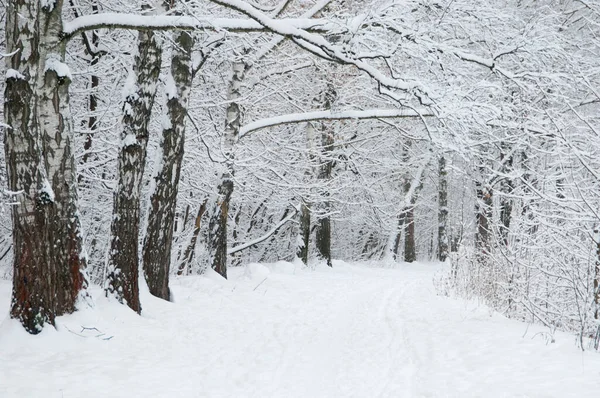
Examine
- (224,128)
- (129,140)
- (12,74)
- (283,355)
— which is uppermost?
(224,128)

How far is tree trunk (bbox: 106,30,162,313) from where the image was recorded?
695 cm

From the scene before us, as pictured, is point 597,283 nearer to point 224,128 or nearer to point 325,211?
point 224,128

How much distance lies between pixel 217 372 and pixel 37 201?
8.31ft

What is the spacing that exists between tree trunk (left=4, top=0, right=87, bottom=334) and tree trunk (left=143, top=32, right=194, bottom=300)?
232 centimetres

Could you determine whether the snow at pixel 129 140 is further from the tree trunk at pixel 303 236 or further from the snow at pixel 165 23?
the tree trunk at pixel 303 236

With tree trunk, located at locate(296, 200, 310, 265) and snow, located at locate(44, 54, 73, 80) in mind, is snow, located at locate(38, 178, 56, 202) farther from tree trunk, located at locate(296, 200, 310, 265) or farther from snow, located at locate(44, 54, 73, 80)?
tree trunk, located at locate(296, 200, 310, 265)

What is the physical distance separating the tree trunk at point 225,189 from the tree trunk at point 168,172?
10.4 ft

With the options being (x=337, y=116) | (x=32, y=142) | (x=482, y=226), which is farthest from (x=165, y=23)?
(x=482, y=226)

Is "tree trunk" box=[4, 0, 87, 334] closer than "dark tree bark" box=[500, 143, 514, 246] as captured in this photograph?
Yes

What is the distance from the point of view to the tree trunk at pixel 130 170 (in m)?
6.95

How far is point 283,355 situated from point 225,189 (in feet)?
20.3

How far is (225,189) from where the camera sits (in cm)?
1149

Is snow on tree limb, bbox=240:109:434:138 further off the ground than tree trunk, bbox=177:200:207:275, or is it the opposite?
snow on tree limb, bbox=240:109:434:138

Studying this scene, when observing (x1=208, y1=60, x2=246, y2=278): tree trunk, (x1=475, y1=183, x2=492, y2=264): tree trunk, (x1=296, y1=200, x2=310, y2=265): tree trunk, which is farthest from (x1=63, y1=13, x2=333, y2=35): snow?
(x1=296, y1=200, x2=310, y2=265): tree trunk
